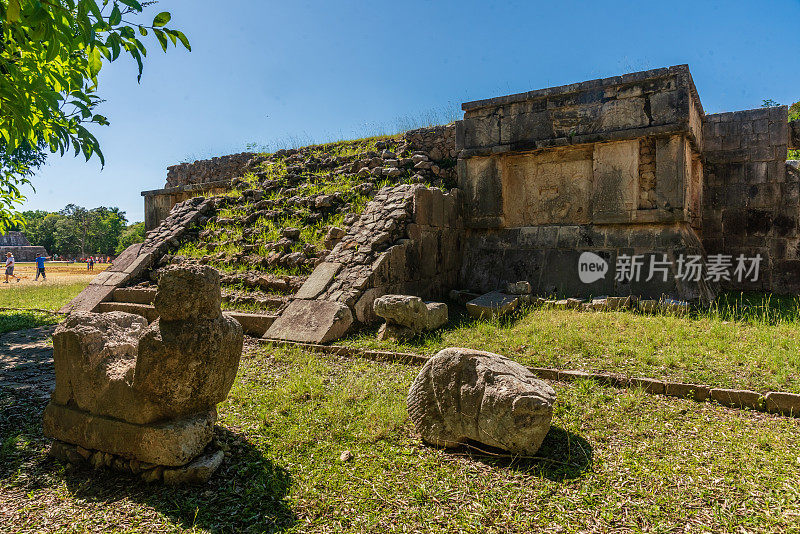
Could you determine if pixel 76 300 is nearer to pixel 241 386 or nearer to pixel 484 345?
pixel 241 386

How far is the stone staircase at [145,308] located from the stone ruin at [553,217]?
0.04 m

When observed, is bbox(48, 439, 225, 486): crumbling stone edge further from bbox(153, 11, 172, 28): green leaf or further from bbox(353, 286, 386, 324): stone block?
bbox(353, 286, 386, 324): stone block

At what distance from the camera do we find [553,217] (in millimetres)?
8352

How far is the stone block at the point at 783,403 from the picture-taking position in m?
3.67

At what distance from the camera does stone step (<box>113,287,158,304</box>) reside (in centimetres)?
859

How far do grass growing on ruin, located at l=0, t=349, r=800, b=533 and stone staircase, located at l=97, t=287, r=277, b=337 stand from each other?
301cm

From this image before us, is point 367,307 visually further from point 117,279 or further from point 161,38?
point 117,279

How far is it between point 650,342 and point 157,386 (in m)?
4.77

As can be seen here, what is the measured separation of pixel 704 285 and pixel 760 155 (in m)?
3.44

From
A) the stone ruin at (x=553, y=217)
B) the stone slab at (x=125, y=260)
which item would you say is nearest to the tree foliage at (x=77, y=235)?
the stone slab at (x=125, y=260)

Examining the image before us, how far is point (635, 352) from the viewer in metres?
4.84

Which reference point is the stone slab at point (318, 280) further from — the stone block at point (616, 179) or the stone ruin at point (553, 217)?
the stone block at point (616, 179)

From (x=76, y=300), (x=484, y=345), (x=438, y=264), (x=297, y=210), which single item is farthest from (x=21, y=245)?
(x=484, y=345)

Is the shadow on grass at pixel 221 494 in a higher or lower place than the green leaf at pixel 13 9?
lower
